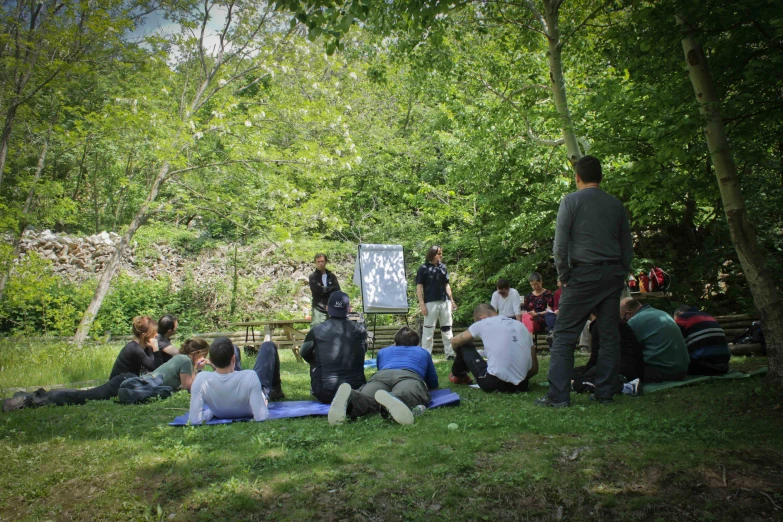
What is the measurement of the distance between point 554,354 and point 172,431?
10.5 ft

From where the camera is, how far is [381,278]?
34.4ft

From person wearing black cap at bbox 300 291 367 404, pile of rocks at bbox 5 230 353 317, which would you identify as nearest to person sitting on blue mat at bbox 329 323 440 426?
person wearing black cap at bbox 300 291 367 404

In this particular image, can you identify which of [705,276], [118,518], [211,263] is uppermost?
[211,263]

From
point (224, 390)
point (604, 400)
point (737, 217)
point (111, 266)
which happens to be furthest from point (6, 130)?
→ point (737, 217)

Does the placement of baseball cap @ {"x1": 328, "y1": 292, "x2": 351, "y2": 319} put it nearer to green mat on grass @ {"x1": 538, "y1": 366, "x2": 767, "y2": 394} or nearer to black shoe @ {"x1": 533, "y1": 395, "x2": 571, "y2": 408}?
black shoe @ {"x1": 533, "y1": 395, "x2": 571, "y2": 408}

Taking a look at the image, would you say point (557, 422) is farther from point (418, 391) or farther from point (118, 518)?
point (118, 518)

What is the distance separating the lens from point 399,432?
13.4ft

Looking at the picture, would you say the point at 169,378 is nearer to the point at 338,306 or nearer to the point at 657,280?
the point at 338,306

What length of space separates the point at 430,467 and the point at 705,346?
161 inches

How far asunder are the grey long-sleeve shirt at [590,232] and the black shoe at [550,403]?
3.33 ft

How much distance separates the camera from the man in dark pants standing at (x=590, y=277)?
4629 millimetres

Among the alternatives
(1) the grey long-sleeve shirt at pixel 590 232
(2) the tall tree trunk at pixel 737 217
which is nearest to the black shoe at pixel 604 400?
(1) the grey long-sleeve shirt at pixel 590 232

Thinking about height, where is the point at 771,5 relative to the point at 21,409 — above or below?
above

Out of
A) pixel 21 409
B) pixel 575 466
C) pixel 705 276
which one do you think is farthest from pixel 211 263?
pixel 575 466
